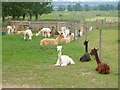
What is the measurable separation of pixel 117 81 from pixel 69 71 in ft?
6.30

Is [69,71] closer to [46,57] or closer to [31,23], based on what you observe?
[46,57]

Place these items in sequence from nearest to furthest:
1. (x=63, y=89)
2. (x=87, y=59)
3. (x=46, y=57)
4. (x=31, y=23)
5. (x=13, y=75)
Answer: (x=63, y=89), (x=13, y=75), (x=87, y=59), (x=46, y=57), (x=31, y=23)

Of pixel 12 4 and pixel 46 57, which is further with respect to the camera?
pixel 12 4

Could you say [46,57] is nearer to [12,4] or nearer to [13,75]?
[13,75]

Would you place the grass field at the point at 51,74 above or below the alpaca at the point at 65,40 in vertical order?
below

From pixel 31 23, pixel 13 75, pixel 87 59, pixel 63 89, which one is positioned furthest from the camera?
pixel 31 23

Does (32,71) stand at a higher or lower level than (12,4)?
lower

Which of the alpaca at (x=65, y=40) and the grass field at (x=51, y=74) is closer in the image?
the grass field at (x=51, y=74)

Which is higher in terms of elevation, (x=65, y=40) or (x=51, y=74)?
(x=65, y=40)

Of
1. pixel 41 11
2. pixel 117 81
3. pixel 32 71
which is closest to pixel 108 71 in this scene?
pixel 117 81

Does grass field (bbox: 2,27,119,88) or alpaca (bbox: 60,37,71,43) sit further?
alpaca (bbox: 60,37,71,43)

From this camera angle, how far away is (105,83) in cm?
922

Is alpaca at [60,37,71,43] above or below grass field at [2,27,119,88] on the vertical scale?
above

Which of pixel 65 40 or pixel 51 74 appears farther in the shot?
pixel 65 40
